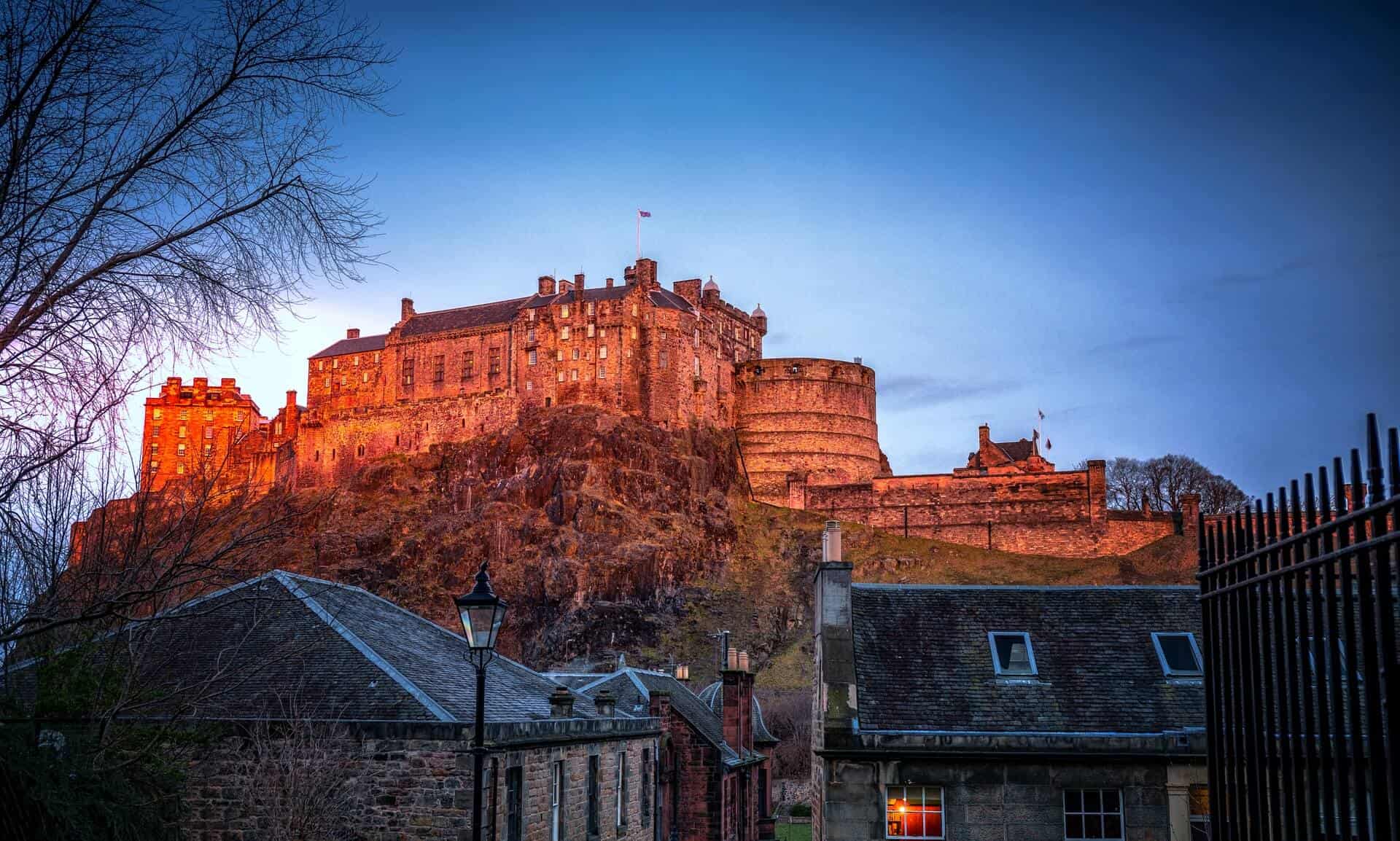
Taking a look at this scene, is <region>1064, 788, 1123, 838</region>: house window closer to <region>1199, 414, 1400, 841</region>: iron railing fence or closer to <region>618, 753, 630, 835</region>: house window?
<region>618, 753, 630, 835</region>: house window

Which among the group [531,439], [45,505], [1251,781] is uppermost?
[531,439]

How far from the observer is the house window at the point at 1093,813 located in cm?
1753

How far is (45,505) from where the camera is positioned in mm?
11461

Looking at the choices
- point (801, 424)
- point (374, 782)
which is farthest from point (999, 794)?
point (801, 424)

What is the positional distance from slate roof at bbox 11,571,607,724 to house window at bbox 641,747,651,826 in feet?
15.2

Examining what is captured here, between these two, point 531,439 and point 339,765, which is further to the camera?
point 531,439

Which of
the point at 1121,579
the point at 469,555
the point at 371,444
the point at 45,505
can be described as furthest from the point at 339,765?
the point at 371,444

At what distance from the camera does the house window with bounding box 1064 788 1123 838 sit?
17.5m

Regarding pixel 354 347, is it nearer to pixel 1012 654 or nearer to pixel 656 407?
pixel 656 407

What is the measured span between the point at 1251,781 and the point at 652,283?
86757 millimetres

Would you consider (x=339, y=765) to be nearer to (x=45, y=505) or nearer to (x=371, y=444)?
(x=45, y=505)

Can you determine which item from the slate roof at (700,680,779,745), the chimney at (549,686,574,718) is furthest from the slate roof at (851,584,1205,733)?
the slate roof at (700,680,779,745)

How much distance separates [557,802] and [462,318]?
78.4m

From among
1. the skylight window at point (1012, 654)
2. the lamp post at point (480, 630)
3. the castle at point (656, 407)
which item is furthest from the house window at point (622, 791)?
the castle at point (656, 407)
